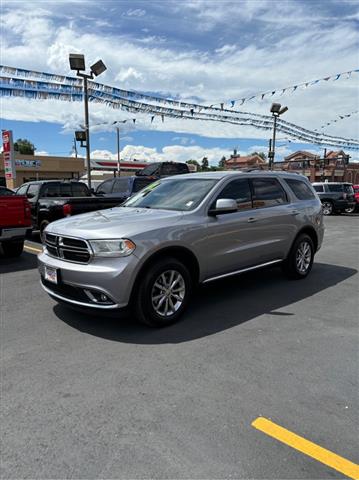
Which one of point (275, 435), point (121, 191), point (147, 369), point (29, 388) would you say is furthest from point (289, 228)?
point (121, 191)

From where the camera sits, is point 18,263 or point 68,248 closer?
point 68,248

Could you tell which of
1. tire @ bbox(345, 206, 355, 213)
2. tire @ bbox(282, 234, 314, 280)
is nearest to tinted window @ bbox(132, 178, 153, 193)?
tire @ bbox(282, 234, 314, 280)

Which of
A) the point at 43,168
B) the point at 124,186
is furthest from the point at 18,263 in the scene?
the point at 43,168

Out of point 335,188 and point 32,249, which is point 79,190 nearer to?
point 32,249

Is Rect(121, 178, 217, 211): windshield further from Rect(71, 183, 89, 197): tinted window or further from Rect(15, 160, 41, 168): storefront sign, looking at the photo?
Rect(15, 160, 41, 168): storefront sign

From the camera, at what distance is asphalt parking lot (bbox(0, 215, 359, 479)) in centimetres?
231

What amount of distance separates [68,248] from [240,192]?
252 centimetres

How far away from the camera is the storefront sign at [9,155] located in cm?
1619

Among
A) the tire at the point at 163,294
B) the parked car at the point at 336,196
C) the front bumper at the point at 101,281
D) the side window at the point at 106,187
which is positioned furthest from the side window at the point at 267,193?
the parked car at the point at 336,196

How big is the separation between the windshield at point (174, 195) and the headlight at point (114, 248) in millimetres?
1154

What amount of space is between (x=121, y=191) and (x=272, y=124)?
12973mm

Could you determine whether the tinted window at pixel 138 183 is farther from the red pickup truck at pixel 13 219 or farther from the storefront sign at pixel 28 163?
the storefront sign at pixel 28 163

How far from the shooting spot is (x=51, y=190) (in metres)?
10.7

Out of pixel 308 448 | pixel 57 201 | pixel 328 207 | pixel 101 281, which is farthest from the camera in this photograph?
pixel 328 207
